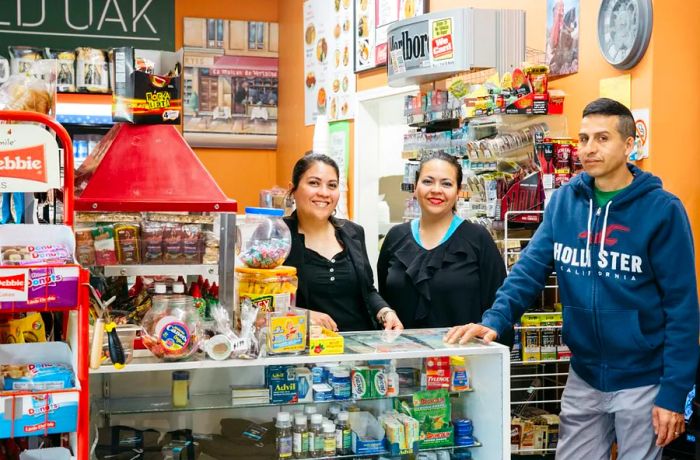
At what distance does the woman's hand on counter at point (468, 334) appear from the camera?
2.66 m

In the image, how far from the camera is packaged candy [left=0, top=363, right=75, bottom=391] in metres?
1.94

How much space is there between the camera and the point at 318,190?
3387mm

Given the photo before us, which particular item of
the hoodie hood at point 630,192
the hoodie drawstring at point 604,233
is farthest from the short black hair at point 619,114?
the hoodie drawstring at point 604,233

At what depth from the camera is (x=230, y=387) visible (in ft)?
8.03

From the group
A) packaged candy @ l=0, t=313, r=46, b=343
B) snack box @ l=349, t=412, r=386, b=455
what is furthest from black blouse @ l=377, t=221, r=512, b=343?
packaged candy @ l=0, t=313, r=46, b=343

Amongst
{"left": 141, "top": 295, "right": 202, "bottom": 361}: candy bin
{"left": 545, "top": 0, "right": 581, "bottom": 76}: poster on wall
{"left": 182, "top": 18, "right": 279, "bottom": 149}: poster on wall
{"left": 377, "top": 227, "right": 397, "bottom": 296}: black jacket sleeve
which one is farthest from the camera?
{"left": 182, "top": 18, "right": 279, "bottom": 149}: poster on wall

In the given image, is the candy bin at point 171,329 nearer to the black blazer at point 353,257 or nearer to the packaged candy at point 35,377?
the packaged candy at point 35,377

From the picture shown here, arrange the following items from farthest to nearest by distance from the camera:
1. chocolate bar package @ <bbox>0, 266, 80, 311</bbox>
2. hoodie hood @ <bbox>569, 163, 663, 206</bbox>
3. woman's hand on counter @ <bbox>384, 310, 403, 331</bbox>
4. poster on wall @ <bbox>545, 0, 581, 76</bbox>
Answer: poster on wall @ <bbox>545, 0, 581, 76</bbox> → woman's hand on counter @ <bbox>384, 310, 403, 331</bbox> → hoodie hood @ <bbox>569, 163, 663, 206</bbox> → chocolate bar package @ <bbox>0, 266, 80, 311</bbox>

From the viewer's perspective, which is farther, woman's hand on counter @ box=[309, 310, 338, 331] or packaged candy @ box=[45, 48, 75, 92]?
packaged candy @ box=[45, 48, 75, 92]

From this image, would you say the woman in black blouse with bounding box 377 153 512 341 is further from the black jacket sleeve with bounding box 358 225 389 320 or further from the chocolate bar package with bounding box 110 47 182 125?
the chocolate bar package with bounding box 110 47 182 125

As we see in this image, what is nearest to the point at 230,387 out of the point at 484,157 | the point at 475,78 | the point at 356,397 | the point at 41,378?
the point at 356,397

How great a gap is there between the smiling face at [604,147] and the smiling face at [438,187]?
714 mm

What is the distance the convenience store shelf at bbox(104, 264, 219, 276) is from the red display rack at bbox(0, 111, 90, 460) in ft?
1.45

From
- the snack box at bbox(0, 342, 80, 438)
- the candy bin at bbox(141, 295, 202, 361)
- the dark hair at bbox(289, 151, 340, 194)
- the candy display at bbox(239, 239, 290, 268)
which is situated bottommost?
the snack box at bbox(0, 342, 80, 438)
